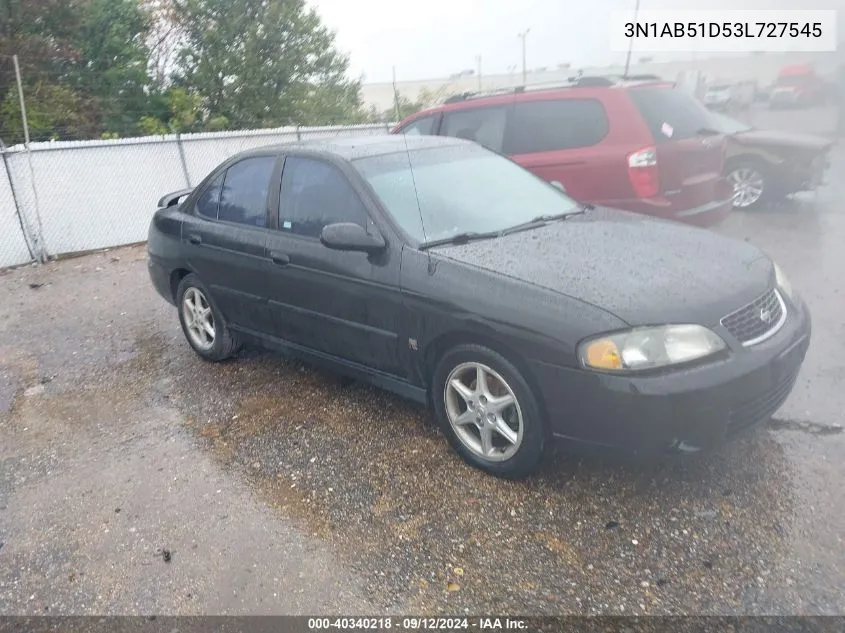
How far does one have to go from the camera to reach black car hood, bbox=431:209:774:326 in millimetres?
3020

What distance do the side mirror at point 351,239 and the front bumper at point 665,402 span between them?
1.10m

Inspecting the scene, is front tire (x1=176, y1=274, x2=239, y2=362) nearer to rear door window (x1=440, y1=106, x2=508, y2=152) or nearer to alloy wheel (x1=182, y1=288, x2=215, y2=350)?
alloy wheel (x1=182, y1=288, x2=215, y2=350)

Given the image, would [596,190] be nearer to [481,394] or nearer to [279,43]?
[481,394]

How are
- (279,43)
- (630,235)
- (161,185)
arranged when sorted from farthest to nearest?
(279,43) → (161,185) → (630,235)

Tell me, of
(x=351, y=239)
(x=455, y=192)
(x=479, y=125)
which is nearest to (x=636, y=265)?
(x=455, y=192)

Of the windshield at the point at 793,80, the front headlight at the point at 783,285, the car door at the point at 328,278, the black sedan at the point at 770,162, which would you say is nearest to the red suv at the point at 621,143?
the windshield at the point at 793,80

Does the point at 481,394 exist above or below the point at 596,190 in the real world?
below

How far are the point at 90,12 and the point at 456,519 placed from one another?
14.9 m

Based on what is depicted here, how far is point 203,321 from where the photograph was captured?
5.30 metres

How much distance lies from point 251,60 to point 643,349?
16.3 metres

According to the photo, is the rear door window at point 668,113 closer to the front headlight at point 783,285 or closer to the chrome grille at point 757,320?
the front headlight at point 783,285

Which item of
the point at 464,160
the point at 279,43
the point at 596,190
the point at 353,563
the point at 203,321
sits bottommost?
the point at 353,563

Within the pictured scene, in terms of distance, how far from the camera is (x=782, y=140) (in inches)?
351

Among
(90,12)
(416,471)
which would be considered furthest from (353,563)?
(90,12)
